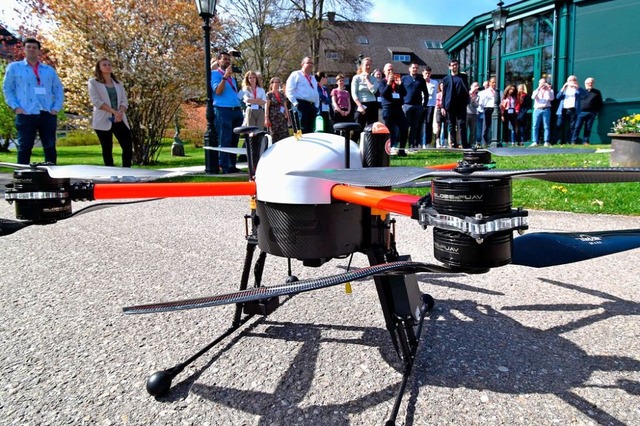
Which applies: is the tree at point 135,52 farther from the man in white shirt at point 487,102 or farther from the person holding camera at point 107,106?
the man in white shirt at point 487,102

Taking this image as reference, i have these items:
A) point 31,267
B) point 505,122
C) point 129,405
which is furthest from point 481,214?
point 505,122

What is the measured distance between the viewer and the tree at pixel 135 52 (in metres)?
13.9

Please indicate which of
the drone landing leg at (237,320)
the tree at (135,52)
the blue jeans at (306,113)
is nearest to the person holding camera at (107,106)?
the blue jeans at (306,113)

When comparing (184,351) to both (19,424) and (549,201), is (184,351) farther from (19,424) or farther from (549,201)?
(549,201)

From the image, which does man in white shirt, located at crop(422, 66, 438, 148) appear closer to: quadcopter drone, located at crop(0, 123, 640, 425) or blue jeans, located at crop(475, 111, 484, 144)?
blue jeans, located at crop(475, 111, 484, 144)

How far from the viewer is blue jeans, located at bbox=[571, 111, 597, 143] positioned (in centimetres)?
1476

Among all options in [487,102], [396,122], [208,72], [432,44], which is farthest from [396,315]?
[432,44]

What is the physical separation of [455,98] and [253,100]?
477cm

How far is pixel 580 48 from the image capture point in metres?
16.1

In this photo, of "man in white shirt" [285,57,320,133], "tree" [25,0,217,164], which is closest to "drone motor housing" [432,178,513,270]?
"man in white shirt" [285,57,320,133]

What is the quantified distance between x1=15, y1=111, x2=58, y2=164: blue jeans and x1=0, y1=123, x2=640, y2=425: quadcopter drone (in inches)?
242

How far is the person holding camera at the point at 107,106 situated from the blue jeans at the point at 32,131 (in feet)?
2.23

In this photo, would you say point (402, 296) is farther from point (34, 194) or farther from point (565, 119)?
point (565, 119)

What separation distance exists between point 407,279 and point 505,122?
1681cm
